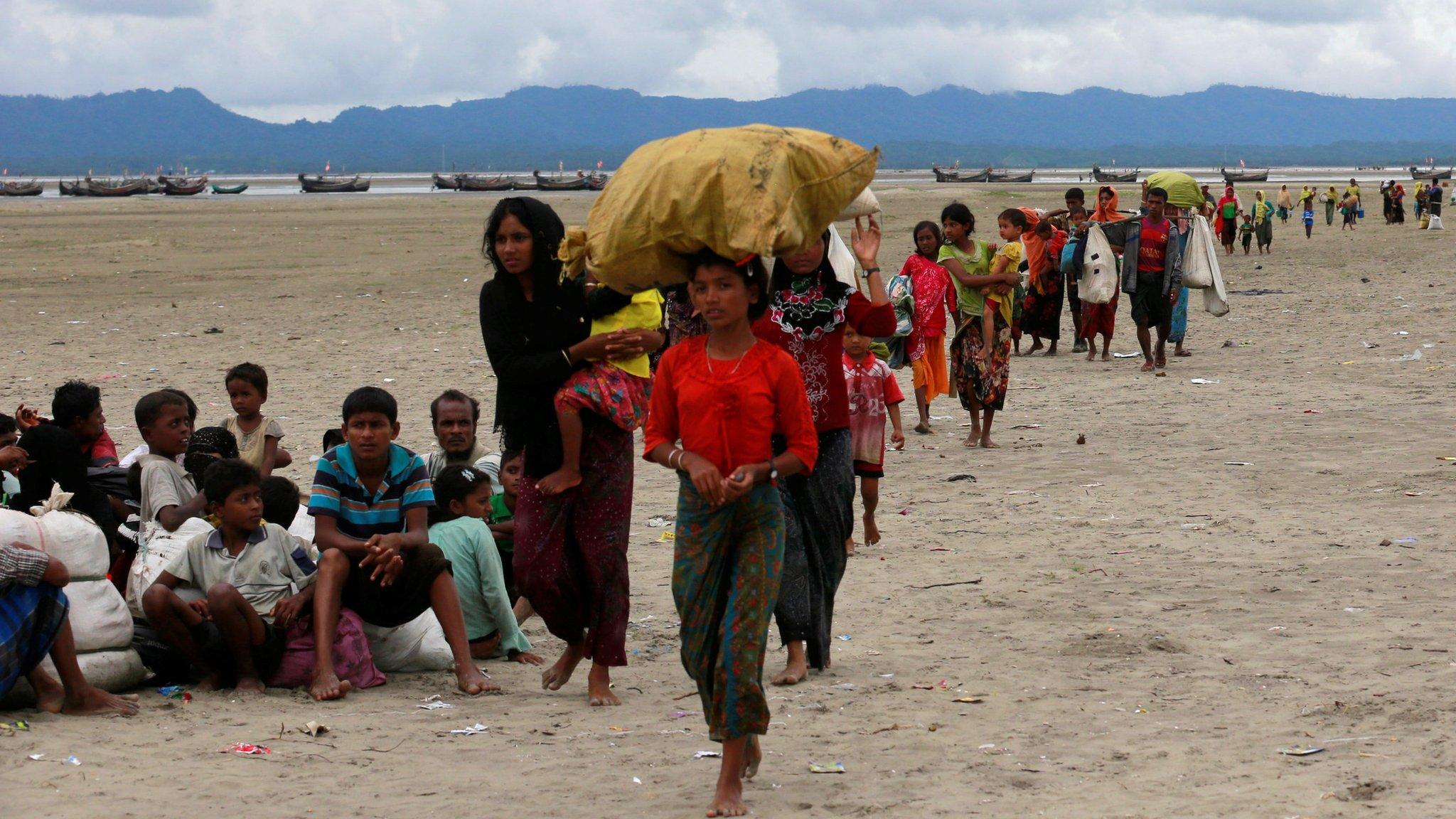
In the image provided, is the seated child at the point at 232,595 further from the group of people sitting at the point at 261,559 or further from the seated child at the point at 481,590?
the seated child at the point at 481,590

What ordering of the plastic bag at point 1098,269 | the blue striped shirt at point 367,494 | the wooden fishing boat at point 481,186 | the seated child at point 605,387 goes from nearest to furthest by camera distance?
the seated child at point 605,387 < the blue striped shirt at point 367,494 < the plastic bag at point 1098,269 < the wooden fishing boat at point 481,186

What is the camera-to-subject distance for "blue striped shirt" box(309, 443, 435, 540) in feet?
16.3

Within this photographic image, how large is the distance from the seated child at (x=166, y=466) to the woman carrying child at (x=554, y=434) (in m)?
1.41

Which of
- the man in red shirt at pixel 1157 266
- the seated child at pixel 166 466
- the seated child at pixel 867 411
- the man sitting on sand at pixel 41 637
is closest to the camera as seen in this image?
the man sitting on sand at pixel 41 637

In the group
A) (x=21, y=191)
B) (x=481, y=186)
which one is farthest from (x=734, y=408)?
(x=21, y=191)

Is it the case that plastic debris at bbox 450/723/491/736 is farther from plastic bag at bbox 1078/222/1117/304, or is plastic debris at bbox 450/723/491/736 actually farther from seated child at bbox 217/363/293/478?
plastic bag at bbox 1078/222/1117/304

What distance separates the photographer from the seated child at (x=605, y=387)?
15.5 ft

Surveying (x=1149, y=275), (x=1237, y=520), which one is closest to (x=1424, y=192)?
(x=1149, y=275)

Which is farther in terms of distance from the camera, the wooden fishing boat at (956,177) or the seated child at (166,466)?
the wooden fishing boat at (956,177)

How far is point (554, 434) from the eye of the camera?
15.6 ft

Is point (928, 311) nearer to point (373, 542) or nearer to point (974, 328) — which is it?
point (974, 328)

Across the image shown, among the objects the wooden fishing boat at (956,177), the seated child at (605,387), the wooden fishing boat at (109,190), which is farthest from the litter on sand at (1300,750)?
the wooden fishing boat at (956,177)

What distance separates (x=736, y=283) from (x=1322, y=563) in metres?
3.79

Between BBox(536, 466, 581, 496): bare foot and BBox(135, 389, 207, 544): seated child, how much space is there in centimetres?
149
